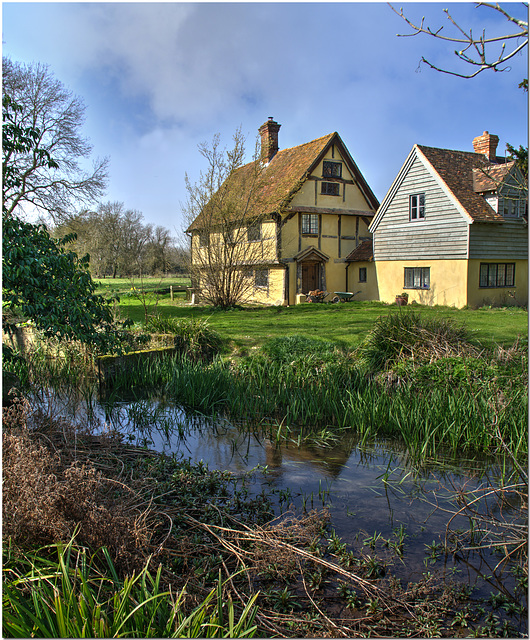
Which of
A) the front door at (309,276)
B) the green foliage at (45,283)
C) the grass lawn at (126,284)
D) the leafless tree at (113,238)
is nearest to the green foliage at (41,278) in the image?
the green foliage at (45,283)

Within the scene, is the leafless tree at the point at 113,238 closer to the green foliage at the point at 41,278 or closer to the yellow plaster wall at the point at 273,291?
the yellow plaster wall at the point at 273,291

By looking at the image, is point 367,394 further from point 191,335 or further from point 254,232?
point 254,232

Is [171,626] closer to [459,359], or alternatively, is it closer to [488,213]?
[459,359]

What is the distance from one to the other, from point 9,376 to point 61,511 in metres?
3.64

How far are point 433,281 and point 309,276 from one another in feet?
15.9

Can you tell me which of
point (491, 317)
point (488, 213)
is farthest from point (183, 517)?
point (488, 213)

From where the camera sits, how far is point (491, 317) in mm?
11688

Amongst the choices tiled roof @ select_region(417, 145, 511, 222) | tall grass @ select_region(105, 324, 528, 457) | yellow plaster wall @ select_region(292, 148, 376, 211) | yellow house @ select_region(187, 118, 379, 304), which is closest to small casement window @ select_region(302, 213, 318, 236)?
yellow house @ select_region(187, 118, 379, 304)

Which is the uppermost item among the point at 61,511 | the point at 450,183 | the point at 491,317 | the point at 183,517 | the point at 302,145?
the point at 302,145

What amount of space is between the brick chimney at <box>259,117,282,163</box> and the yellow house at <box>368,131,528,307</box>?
5724mm

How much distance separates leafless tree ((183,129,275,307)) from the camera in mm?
14883

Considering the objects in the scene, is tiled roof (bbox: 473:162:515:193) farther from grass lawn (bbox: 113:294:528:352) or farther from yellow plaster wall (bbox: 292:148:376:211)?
yellow plaster wall (bbox: 292:148:376:211)

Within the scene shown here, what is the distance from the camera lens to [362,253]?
61.4 ft

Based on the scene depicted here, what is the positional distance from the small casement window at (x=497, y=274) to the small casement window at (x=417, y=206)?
8.86 feet
